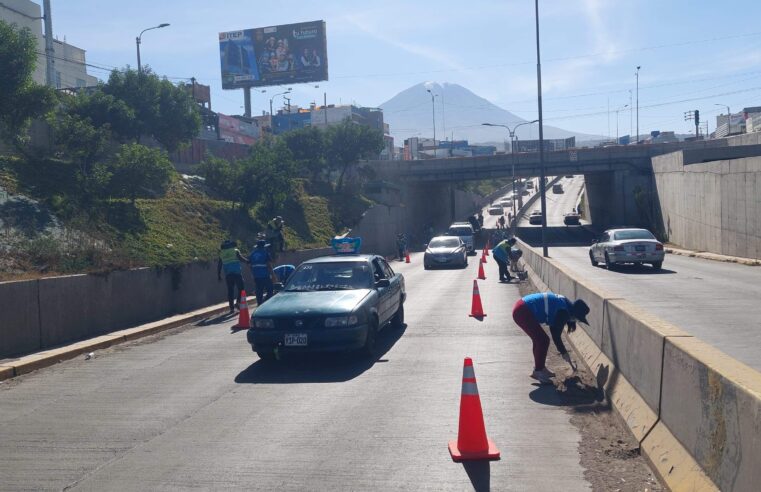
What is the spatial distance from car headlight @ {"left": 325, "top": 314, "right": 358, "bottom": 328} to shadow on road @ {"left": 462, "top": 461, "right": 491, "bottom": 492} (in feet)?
14.5

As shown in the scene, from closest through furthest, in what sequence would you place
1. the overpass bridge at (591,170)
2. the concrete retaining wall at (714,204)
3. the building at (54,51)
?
1. the concrete retaining wall at (714,204)
2. the building at (54,51)
3. the overpass bridge at (591,170)

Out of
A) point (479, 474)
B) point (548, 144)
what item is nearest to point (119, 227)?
point (479, 474)

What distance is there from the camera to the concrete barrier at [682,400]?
4.12 m

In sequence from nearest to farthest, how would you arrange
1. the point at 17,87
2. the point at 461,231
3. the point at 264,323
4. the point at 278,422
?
the point at 278,422 → the point at 264,323 → the point at 17,87 → the point at 461,231

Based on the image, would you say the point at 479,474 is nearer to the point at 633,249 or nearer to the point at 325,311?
the point at 325,311

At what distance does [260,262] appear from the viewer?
16984mm

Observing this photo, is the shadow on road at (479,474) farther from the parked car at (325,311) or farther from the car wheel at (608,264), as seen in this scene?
the car wheel at (608,264)

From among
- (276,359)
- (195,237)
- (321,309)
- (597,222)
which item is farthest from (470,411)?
(597,222)

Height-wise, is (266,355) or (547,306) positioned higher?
(547,306)

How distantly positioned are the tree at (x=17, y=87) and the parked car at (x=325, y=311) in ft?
43.4

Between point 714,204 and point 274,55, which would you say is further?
point 274,55

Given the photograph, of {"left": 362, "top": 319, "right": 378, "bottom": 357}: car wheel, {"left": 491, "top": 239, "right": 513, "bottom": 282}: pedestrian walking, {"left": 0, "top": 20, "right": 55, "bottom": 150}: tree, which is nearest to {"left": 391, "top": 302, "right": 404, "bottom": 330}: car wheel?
{"left": 362, "top": 319, "right": 378, "bottom": 357}: car wheel

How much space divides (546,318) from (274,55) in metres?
69.8

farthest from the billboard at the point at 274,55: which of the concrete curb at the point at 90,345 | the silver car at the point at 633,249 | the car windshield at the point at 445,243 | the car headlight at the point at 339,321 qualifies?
the car headlight at the point at 339,321
